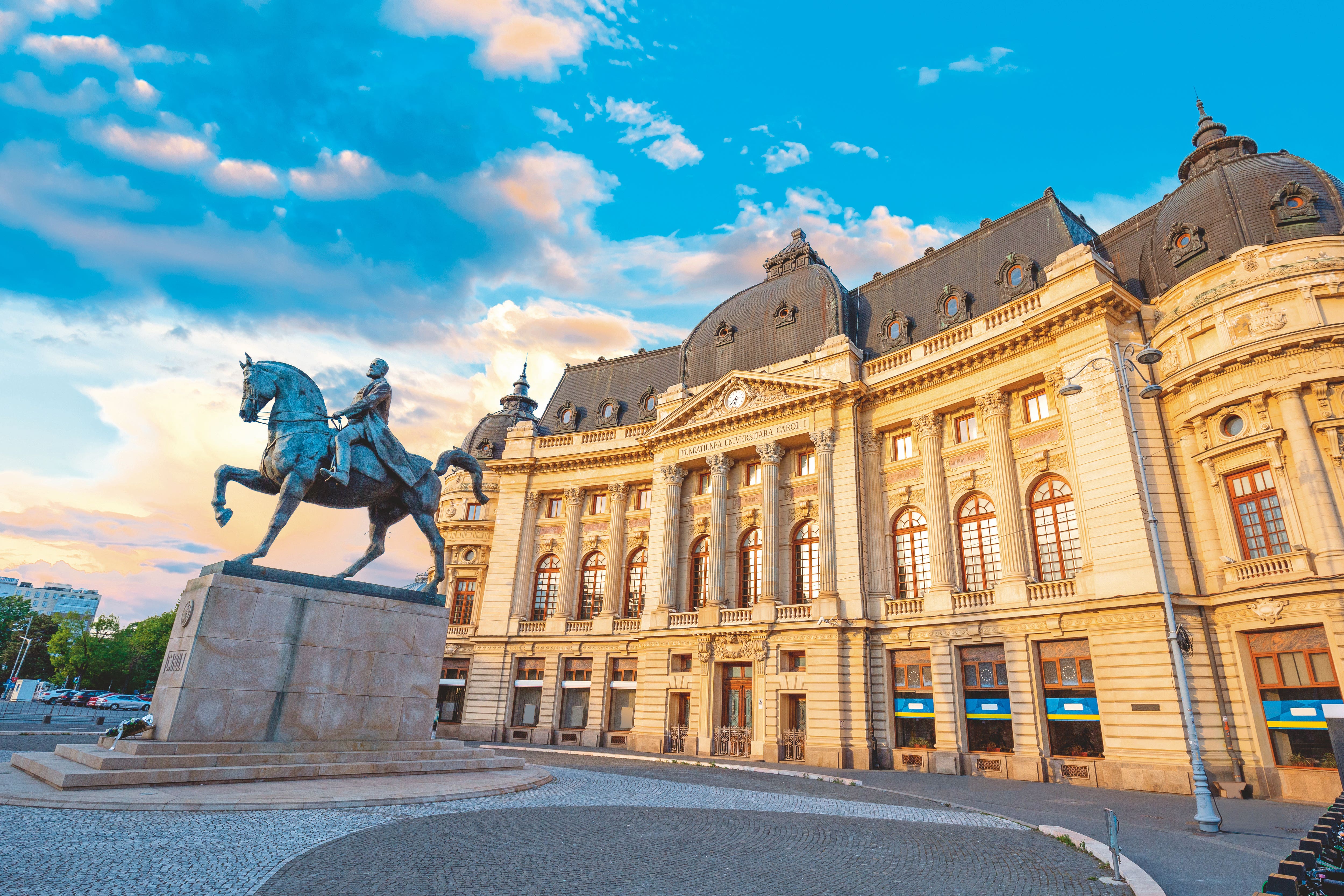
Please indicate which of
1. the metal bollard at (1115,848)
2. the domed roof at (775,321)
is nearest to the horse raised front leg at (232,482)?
the metal bollard at (1115,848)

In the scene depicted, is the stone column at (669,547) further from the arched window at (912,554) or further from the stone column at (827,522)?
the arched window at (912,554)

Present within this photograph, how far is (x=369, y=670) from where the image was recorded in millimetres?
15062

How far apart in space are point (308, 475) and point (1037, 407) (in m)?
27.5

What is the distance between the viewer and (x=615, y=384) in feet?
162

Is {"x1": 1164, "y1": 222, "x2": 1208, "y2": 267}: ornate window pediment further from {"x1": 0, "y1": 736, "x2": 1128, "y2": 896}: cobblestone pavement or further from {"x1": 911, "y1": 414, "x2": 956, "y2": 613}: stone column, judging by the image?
{"x1": 0, "y1": 736, "x2": 1128, "y2": 896}: cobblestone pavement

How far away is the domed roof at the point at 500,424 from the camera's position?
5206 centimetres

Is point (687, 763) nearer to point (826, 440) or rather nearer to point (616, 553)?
point (616, 553)

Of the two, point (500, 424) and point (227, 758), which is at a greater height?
point (500, 424)

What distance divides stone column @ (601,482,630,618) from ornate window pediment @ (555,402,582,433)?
21.1 feet

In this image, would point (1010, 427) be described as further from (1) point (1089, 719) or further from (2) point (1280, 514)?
(1) point (1089, 719)

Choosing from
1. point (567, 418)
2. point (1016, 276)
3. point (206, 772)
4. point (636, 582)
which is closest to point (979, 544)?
point (1016, 276)

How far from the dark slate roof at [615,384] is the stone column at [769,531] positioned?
1107 centimetres

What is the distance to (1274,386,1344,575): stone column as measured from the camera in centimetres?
2045

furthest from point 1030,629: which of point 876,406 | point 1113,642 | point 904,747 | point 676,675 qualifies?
point 676,675
